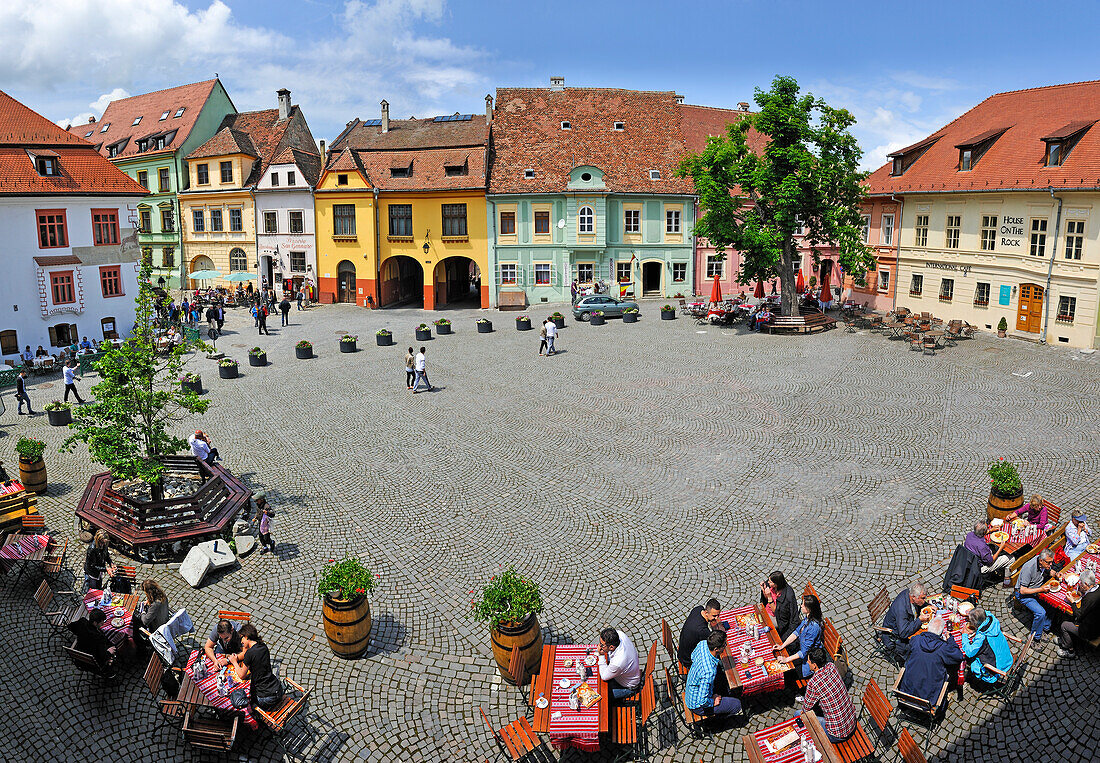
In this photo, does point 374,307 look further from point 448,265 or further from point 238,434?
point 238,434

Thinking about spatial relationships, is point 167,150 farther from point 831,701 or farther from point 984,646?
point 984,646

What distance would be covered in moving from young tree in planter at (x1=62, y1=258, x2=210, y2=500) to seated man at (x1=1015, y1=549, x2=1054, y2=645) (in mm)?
14538

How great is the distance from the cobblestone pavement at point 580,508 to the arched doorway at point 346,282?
22497 mm

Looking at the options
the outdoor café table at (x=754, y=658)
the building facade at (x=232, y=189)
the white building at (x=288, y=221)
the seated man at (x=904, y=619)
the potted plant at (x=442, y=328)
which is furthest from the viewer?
the building facade at (x=232, y=189)

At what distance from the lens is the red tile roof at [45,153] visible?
34.5 meters

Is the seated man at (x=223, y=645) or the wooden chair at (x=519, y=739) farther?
the seated man at (x=223, y=645)

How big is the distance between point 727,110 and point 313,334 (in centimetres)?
3416

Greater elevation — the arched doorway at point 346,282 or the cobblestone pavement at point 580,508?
the arched doorway at point 346,282

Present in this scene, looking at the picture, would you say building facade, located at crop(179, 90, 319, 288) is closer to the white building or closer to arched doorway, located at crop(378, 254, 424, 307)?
the white building

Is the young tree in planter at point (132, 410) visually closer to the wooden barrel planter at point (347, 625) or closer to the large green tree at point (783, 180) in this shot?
the wooden barrel planter at point (347, 625)

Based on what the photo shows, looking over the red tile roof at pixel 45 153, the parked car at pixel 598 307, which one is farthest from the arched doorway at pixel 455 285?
the red tile roof at pixel 45 153

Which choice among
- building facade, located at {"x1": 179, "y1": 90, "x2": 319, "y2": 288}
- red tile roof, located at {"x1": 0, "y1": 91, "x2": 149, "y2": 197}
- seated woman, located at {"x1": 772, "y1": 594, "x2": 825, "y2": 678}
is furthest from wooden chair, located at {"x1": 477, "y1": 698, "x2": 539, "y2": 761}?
building facade, located at {"x1": 179, "y1": 90, "x2": 319, "y2": 288}

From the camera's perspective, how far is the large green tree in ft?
115

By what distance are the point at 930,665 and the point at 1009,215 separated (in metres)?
31.0
